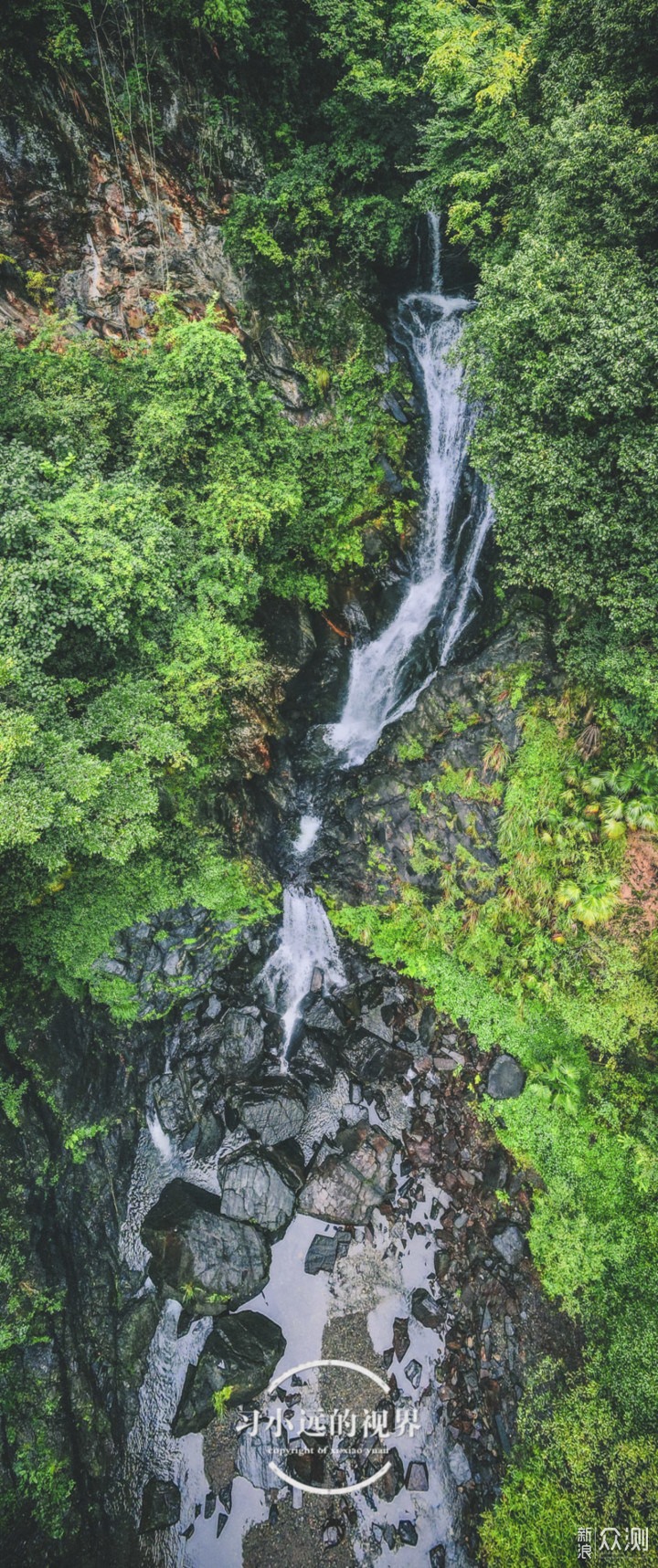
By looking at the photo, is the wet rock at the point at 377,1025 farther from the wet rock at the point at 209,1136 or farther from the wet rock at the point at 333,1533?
the wet rock at the point at 333,1533

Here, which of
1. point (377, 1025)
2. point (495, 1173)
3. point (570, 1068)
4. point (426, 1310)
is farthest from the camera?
point (377, 1025)

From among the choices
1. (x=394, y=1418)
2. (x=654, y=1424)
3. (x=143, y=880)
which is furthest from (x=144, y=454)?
(x=654, y=1424)

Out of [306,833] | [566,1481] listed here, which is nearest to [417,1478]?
[566,1481]

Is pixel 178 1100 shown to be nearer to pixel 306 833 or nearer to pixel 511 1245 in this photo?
pixel 511 1245

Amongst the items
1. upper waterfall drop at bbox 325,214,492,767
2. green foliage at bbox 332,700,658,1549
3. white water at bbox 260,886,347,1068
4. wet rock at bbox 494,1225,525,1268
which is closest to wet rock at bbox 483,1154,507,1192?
green foliage at bbox 332,700,658,1549

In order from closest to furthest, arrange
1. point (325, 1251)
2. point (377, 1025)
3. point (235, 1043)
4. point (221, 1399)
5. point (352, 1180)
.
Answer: point (221, 1399)
point (325, 1251)
point (352, 1180)
point (235, 1043)
point (377, 1025)

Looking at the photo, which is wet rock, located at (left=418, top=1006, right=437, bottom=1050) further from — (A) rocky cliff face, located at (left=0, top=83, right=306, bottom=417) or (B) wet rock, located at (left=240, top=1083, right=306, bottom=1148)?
(A) rocky cliff face, located at (left=0, top=83, right=306, bottom=417)

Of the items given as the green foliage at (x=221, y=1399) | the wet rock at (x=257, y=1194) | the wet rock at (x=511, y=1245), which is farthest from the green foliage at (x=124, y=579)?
the wet rock at (x=511, y=1245)
